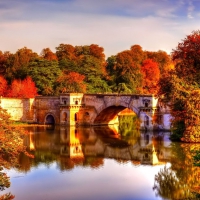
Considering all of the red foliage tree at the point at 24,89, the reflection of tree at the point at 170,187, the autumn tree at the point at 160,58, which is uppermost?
the autumn tree at the point at 160,58

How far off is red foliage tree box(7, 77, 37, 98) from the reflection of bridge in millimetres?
12456

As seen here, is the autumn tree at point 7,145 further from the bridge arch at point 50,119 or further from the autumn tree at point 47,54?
the autumn tree at point 47,54

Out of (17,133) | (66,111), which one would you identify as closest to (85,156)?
(17,133)

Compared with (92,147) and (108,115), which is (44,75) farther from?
(92,147)

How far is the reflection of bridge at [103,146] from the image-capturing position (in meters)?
27.4

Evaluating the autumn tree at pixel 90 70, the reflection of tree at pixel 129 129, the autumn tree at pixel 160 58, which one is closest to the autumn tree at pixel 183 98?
the reflection of tree at pixel 129 129

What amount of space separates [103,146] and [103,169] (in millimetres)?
7604

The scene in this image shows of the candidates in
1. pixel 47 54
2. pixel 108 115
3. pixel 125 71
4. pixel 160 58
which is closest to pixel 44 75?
pixel 108 115

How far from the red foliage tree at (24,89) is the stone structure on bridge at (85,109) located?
153 inches

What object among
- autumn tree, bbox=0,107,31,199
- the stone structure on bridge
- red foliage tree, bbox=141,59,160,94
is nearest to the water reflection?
the stone structure on bridge

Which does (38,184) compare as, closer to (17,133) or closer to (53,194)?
(53,194)

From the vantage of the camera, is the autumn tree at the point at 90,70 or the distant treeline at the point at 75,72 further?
the autumn tree at the point at 90,70

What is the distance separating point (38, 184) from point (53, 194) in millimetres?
1650

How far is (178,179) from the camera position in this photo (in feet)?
69.1
